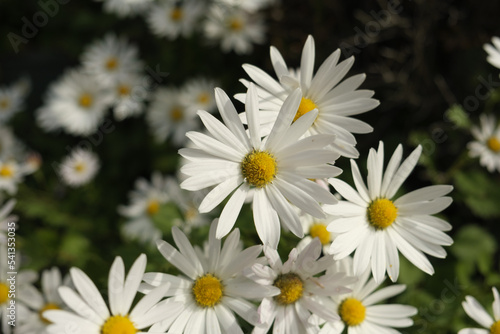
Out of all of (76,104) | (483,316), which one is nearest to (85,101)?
(76,104)

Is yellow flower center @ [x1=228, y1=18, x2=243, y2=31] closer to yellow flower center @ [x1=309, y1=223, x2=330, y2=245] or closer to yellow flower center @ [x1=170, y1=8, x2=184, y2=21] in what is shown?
yellow flower center @ [x1=170, y1=8, x2=184, y2=21]

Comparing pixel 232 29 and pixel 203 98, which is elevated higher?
pixel 232 29

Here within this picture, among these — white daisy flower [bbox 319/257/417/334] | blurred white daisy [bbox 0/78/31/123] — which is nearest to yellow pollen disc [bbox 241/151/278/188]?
white daisy flower [bbox 319/257/417/334]

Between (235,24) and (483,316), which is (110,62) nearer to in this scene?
(235,24)

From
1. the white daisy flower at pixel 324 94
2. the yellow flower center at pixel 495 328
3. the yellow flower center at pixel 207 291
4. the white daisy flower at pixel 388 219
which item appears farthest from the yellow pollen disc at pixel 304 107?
the yellow flower center at pixel 495 328

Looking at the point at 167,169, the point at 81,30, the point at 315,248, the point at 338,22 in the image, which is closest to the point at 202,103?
the point at 167,169

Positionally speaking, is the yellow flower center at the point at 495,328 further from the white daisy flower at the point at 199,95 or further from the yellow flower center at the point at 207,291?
the white daisy flower at the point at 199,95

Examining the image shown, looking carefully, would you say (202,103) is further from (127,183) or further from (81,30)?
(81,30)
